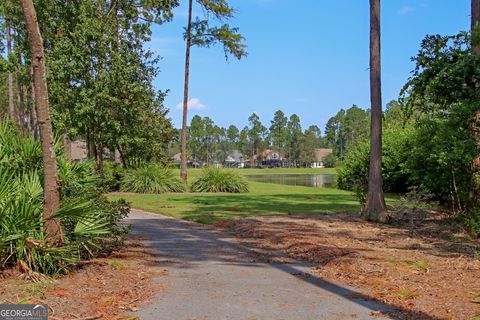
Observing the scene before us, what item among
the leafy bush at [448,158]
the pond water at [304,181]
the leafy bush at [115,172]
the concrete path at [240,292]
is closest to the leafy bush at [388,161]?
the pond water at [304,181]

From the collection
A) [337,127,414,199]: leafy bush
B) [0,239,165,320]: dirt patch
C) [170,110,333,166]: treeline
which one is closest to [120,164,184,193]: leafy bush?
[337,127,414,199]: leafy bush

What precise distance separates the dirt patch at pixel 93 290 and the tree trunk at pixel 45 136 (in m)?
0.63

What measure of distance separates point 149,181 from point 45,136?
751 inches

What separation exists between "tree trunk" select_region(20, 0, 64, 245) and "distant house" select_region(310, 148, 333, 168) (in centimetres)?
12161

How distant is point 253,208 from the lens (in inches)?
650

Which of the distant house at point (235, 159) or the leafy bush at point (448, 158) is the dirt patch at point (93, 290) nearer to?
the leafy bush at point (448, 158)

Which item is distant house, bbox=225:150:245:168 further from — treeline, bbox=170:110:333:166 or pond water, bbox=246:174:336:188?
pond water, bbox=246:174:336:188

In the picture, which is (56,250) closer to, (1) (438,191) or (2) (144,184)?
(1) (438,191)

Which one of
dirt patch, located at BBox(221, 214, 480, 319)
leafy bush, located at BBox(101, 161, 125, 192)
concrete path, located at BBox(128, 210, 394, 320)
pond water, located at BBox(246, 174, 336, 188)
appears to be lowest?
concrete path, located at BBox(128, 210, 394, 320)

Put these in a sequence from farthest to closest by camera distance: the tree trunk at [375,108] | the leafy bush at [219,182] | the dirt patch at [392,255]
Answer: the leafy bush at [219,182] < the tree trunk at [375,108] < the dirt patch at [392,255]

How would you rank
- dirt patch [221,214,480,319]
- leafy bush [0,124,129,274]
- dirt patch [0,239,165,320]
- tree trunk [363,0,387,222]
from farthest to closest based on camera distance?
1. tree trunk [363,0,387,222]
2. leafy bush [0,124,129,274]
3. dirt patch [221,214,480,319]
4. dirt patch [0,239,165,320]

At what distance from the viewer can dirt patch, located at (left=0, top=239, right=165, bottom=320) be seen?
4.93 meters

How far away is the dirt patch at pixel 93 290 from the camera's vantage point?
4.93 meters

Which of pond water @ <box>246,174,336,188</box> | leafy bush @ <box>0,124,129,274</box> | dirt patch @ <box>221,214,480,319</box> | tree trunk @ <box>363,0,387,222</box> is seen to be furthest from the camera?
pond water @ <box>246,174,336,188</box>
